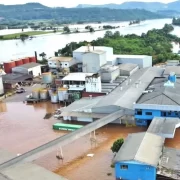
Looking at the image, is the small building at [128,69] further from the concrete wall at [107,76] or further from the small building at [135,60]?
the concrete wall at [107,76]

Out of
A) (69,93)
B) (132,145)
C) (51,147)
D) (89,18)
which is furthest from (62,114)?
(89,18)

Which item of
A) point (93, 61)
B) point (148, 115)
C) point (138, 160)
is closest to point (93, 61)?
point (93, 61)

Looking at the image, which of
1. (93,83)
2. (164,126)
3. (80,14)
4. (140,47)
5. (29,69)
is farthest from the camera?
(80,14)

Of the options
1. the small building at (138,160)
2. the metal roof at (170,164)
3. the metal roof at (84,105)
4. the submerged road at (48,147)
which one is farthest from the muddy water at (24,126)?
the metal roof at (170,164)

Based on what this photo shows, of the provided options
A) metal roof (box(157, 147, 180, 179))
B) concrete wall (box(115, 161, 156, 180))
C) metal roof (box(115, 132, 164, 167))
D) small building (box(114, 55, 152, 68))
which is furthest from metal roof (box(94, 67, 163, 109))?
concrete wall (box(115, 161, 156, 180))

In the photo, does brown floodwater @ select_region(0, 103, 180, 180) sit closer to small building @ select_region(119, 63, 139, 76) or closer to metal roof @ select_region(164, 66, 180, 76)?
small building @ select_region(119, 63, 139, 76)

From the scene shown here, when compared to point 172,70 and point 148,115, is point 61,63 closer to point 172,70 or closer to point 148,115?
point 172,70
